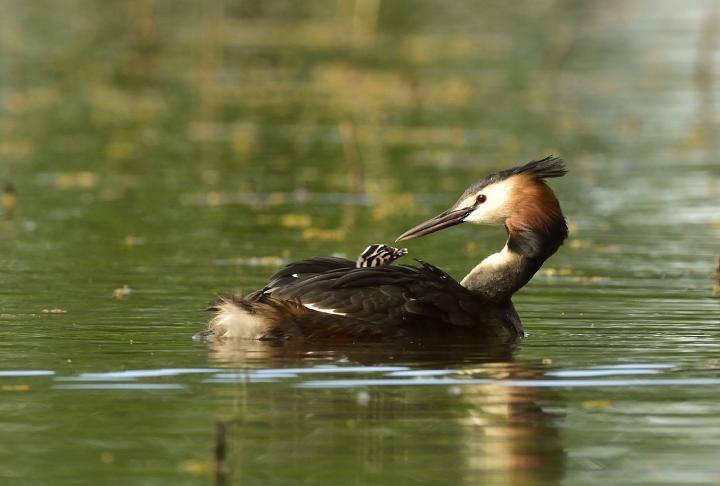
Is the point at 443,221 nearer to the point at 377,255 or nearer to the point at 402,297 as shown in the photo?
the point at 377,255

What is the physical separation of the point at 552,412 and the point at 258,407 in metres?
1.53

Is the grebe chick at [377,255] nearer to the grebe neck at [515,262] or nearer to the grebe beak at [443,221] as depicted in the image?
the grebe beak at [443,221]

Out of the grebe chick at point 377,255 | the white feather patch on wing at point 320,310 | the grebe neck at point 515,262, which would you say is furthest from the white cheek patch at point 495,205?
the white feather patch on wing at point 320,310

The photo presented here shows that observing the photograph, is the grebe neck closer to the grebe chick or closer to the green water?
the green water

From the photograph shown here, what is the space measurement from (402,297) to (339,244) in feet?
17.3

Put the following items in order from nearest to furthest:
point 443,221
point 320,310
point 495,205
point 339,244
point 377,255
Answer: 1. point 320,310
2. point 495,205
3. point 443,221
4. point 377,255
5. point 339,244

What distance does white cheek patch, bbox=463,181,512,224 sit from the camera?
11.7 metres

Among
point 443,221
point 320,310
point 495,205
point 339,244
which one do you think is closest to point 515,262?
point 495,205

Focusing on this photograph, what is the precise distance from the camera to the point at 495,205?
460 inches

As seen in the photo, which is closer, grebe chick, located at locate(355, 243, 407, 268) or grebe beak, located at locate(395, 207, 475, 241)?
grebe beak, located at locate(395, 207, 475, 241)

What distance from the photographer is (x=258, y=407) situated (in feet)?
29.4

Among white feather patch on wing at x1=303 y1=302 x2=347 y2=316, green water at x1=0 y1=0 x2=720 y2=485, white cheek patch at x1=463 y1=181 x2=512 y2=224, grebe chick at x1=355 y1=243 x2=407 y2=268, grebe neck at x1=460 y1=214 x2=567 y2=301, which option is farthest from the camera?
grebe chick at x1=355 y1=243 x2=407 y2=268

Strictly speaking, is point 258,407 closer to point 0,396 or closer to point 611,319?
point 0,396

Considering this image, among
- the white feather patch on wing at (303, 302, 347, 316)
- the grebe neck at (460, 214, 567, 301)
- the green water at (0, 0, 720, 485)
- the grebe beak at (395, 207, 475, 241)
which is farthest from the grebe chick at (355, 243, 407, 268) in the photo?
the white feather patch on wing at (303, 302, 347, 316)
